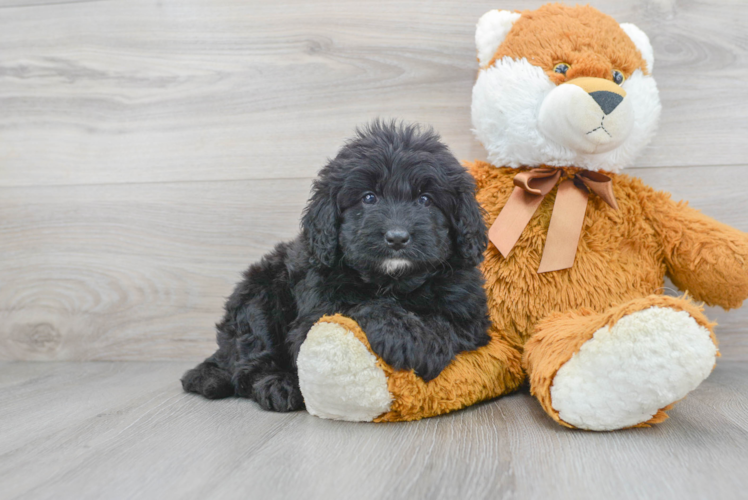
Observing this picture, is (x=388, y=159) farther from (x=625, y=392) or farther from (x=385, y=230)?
(x=625, y=392)

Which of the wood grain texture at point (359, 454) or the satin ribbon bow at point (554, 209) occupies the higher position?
the satin ribbon bow at point (554, 209)

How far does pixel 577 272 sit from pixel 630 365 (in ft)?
1.50

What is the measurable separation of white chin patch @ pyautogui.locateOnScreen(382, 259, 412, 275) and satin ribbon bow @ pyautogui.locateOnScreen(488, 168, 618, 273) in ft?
1.25

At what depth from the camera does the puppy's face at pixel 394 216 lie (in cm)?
122

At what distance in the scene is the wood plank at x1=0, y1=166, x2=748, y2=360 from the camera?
6.82ft

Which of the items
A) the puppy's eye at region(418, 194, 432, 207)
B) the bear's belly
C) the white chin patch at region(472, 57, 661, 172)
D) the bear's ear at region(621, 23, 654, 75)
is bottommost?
the bear's belly

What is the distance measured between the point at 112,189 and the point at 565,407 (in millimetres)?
1765

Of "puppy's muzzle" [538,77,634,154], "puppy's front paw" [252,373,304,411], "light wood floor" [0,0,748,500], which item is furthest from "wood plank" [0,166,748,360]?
"puppy's muzzle" [538,77,634,154]

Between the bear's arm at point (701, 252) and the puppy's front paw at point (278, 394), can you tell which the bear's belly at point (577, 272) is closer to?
the bear's arm at point (701, 252)

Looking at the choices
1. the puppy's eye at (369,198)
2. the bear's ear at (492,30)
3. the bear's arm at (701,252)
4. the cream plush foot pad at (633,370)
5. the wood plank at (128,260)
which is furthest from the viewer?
the wood plank at (128,260)

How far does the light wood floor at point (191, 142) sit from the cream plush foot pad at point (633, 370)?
346 millimetres

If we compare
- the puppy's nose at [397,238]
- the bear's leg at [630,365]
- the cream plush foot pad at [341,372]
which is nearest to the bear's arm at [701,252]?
the bear's leg at [630,365]

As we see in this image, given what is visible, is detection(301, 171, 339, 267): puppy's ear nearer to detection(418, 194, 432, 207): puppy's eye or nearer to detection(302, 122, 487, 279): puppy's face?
detection(302, 122, 487, 279): puppy's face

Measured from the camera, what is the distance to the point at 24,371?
2.04 meters
